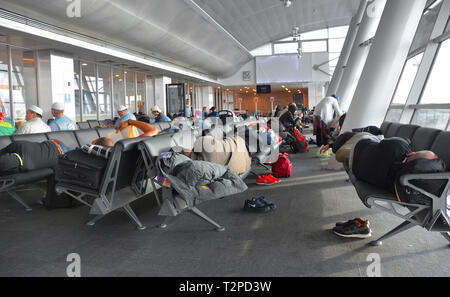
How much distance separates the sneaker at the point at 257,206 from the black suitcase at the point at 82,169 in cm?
174

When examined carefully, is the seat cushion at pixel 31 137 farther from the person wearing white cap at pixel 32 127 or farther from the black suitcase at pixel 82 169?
the black suitcase at pixel 82 169

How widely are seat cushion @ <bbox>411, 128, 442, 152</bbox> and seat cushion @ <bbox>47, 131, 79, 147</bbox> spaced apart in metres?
4.75

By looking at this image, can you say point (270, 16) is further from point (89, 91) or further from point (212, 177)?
point (212, 177)

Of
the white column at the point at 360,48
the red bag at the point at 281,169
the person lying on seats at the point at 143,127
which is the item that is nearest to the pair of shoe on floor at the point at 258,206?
the person lying on seats at the point at 143,127

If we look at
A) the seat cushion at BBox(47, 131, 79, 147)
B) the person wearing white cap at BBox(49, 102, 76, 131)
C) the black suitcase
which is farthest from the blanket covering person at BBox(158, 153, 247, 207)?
the person wearing white cap at BBox(49, 102, 76, 131)

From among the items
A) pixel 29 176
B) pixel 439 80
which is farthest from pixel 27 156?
pixel 439 80

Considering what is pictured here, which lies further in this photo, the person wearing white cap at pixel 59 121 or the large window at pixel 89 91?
the large window at pixel 89 91

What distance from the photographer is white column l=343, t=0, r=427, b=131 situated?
662 cm

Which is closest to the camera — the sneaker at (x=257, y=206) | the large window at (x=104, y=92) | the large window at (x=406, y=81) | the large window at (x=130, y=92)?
the sneaker at (x=257, y=206)

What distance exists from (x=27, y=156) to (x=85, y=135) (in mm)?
1708

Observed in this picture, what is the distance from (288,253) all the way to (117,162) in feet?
5.65

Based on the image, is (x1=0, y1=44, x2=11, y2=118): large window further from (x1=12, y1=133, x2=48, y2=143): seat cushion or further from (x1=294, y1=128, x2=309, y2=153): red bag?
(x1=294, y1=128, x2=309, y2=153): red bag

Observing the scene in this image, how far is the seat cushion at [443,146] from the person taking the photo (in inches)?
130

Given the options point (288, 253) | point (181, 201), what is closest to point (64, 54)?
point (181, 201)
